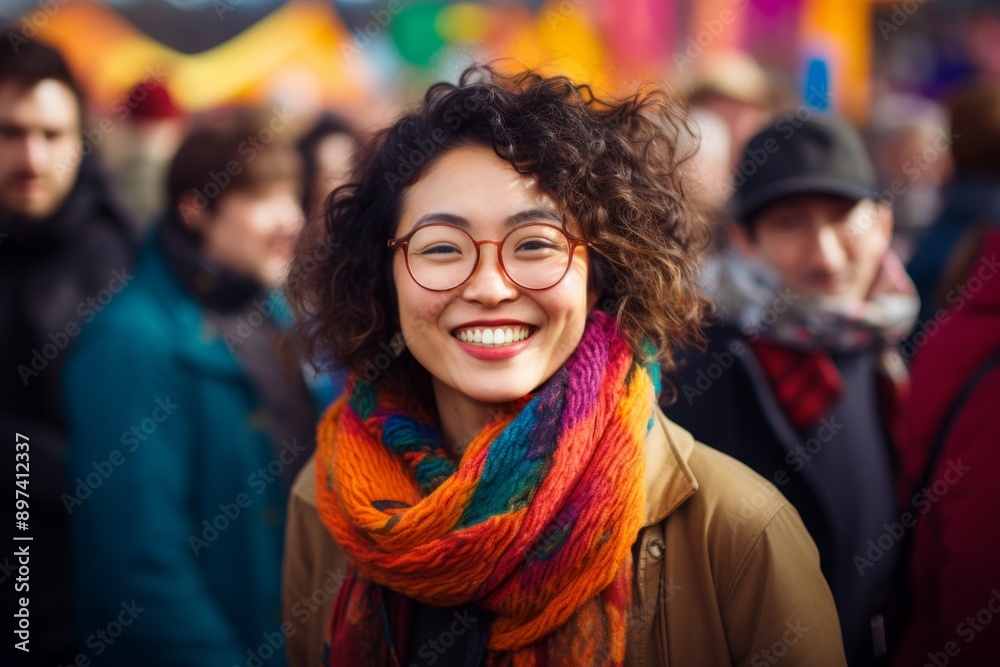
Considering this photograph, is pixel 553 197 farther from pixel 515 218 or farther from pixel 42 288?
pixel 42 288

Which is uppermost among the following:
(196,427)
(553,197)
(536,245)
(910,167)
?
(910,167)

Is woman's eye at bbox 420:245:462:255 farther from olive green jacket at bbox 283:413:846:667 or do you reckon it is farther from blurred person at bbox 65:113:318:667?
blurred person at bbox 65:113:318:667

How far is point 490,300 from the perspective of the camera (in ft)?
5.67

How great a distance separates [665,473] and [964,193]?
2.80 metres

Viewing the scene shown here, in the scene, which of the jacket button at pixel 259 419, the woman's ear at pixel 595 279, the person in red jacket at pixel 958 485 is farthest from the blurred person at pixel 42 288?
the person in red jacket at pixel 958 485

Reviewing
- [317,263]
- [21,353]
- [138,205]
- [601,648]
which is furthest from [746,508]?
[138,205]

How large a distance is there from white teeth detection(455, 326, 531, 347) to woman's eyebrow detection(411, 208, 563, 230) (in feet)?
0.70

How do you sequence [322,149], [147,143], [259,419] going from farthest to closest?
[147,143]
[322,149]
[259,419]

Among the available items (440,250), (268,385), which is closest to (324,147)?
(268,385)

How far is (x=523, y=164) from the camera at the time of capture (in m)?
1.76

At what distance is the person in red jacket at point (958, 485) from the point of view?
82.5 inches

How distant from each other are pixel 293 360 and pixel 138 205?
4.18 metres

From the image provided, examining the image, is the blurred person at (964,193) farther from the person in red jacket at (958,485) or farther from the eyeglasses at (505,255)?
the eyeglasses at (505,255)

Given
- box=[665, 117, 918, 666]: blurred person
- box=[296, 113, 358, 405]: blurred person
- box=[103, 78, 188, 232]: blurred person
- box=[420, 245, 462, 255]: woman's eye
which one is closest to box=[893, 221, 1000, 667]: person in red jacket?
box=[665, 117, 918, 666]: blurred person
